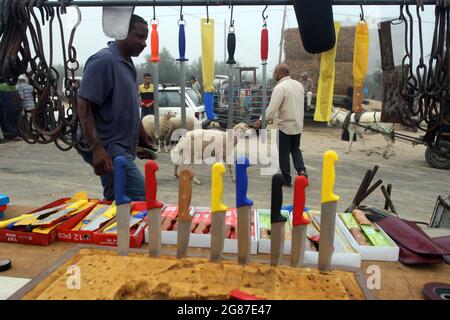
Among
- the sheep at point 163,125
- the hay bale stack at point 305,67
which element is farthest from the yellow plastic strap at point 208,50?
the hay bale stack at point 305,67

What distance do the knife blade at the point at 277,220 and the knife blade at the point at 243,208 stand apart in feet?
0.26

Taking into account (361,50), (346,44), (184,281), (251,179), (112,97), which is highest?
(346,44)

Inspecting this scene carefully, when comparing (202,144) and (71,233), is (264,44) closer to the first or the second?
(71,233)

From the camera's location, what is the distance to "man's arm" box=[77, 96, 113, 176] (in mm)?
2168

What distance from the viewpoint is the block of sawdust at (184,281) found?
108 cm

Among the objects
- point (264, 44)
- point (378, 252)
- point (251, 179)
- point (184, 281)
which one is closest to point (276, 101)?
point (251, 179)

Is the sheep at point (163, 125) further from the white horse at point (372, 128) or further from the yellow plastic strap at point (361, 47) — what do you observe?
the yellow plastic strap at point (361, 47)

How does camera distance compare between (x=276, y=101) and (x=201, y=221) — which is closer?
(x=201, y=221)

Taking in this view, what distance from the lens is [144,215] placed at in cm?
178

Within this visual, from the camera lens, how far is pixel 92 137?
2.20 meters

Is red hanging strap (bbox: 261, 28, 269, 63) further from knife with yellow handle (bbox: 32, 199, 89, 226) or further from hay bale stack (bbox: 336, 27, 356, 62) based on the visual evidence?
hay bale stack (bbox: 336, 27, 356, 62)

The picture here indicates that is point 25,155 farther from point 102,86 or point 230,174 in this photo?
point 102,86

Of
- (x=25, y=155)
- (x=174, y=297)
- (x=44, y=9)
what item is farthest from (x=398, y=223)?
(x=25, y=155)

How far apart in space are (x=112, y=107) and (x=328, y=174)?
166 cm
